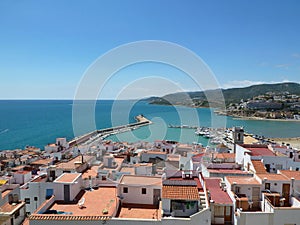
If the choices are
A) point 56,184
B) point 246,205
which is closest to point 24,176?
point 56,184

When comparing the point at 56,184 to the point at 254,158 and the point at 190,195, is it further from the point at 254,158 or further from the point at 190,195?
the point at 254,158

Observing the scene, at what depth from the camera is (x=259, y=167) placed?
1082 centimetres

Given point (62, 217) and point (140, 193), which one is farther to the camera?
point (140, 193)

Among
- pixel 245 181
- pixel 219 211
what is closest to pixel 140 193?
pixel 219 211

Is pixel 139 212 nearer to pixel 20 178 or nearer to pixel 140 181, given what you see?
pixel 140 181

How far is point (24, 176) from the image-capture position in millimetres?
12359

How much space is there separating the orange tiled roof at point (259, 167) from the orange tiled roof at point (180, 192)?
4.46 m

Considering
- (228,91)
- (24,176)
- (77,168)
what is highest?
(228,91)

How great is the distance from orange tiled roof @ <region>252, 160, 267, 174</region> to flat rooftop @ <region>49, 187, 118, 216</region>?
5.97m

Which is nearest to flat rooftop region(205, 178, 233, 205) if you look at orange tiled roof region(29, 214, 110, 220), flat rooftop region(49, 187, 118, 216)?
flat rooftop region(49, 187, 118, 216)

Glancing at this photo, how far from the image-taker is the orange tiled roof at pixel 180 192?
22.5 feet

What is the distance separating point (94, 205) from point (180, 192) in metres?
2.38

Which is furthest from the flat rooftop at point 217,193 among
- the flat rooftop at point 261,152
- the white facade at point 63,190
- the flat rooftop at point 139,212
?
the white facade at point 63,190

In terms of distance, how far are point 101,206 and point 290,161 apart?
9.38 metres
